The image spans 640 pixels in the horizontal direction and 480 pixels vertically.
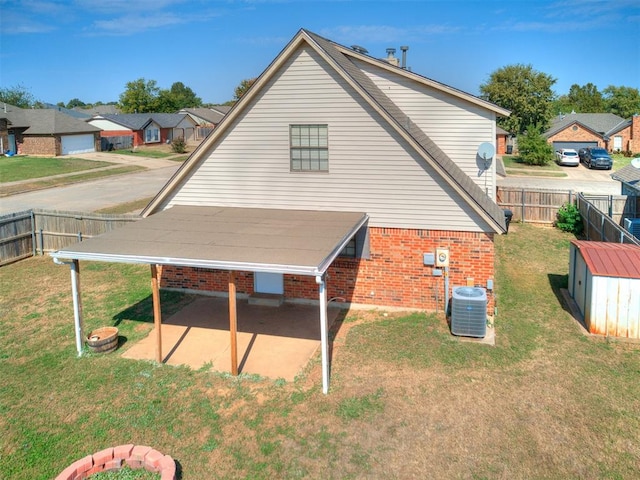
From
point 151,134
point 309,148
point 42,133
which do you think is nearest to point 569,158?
point 309,148

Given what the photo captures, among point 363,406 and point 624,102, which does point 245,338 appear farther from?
point 624,102

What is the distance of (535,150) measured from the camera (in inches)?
1943

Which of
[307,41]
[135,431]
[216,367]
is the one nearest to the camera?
[135,431]

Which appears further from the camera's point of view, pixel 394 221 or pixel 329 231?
pixel 394 221

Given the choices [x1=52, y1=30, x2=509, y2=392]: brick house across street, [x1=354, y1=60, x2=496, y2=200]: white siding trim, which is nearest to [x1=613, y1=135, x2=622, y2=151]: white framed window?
[x1=354, y1=60, x2=496, y2=200]: white siding trim

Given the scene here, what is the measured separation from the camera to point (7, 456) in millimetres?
8383

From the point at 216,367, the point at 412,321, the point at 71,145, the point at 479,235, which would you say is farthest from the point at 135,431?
the point at 71,145

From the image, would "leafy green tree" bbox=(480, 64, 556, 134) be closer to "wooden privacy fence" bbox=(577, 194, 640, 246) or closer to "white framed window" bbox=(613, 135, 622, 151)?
"white framed window" bbox=(613, 135, 622, 151)

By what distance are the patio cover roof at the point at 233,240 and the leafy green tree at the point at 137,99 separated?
261 feet

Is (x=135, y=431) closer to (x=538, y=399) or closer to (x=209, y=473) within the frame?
(x=209, y=473)

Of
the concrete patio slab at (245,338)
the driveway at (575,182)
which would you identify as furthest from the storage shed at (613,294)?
the driveway at (575,182)

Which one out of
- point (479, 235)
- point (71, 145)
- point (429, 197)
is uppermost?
point (71, 145)

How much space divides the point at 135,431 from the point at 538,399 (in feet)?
23.3

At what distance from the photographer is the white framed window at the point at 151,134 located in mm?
65375
